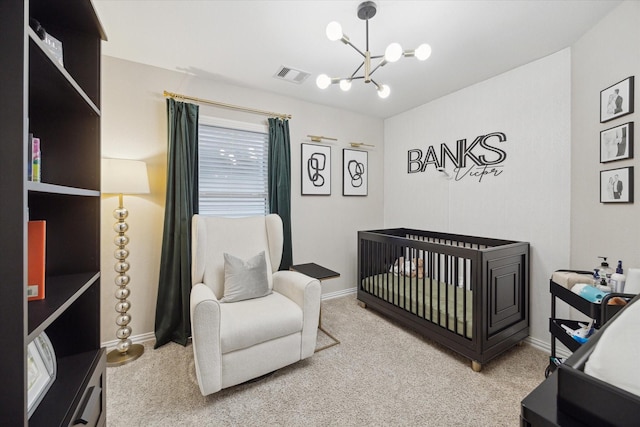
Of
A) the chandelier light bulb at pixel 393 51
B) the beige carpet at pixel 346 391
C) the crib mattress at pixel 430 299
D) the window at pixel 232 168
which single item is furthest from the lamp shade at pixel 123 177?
the crib mattress at pixel 430 299

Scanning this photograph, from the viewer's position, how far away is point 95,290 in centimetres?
111

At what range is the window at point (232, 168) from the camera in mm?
2748

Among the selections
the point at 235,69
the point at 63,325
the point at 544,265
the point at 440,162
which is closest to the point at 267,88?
the point at 235,69

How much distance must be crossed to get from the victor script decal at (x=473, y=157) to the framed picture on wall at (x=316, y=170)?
1.23 metres

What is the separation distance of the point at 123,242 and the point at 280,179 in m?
A: 1.57

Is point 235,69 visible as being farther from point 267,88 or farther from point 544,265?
point 544,265

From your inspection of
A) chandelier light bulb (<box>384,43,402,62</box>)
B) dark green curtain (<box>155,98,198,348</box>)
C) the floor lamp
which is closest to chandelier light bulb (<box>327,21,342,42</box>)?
chandelier light bulb (<box>384,43,402,62</box>)

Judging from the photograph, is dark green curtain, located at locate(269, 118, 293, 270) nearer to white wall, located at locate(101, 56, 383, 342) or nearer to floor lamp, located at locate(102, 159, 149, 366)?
white wall, located at locate(101, 56, 383, 342)

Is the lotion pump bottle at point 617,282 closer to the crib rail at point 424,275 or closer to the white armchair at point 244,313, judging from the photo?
the crib rail at point 424,275

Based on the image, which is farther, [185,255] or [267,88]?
[267,88]

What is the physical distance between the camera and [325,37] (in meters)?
2.03

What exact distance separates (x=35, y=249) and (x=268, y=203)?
7.49ft

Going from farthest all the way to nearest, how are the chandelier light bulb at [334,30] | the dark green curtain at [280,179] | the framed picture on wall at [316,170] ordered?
the framed picture on wall at [316,170] < the dark green curtain at [280,179] < the chandelier light bulb at [334,30]

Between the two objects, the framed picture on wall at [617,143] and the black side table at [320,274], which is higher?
the framed picture on wall at [617,143]
